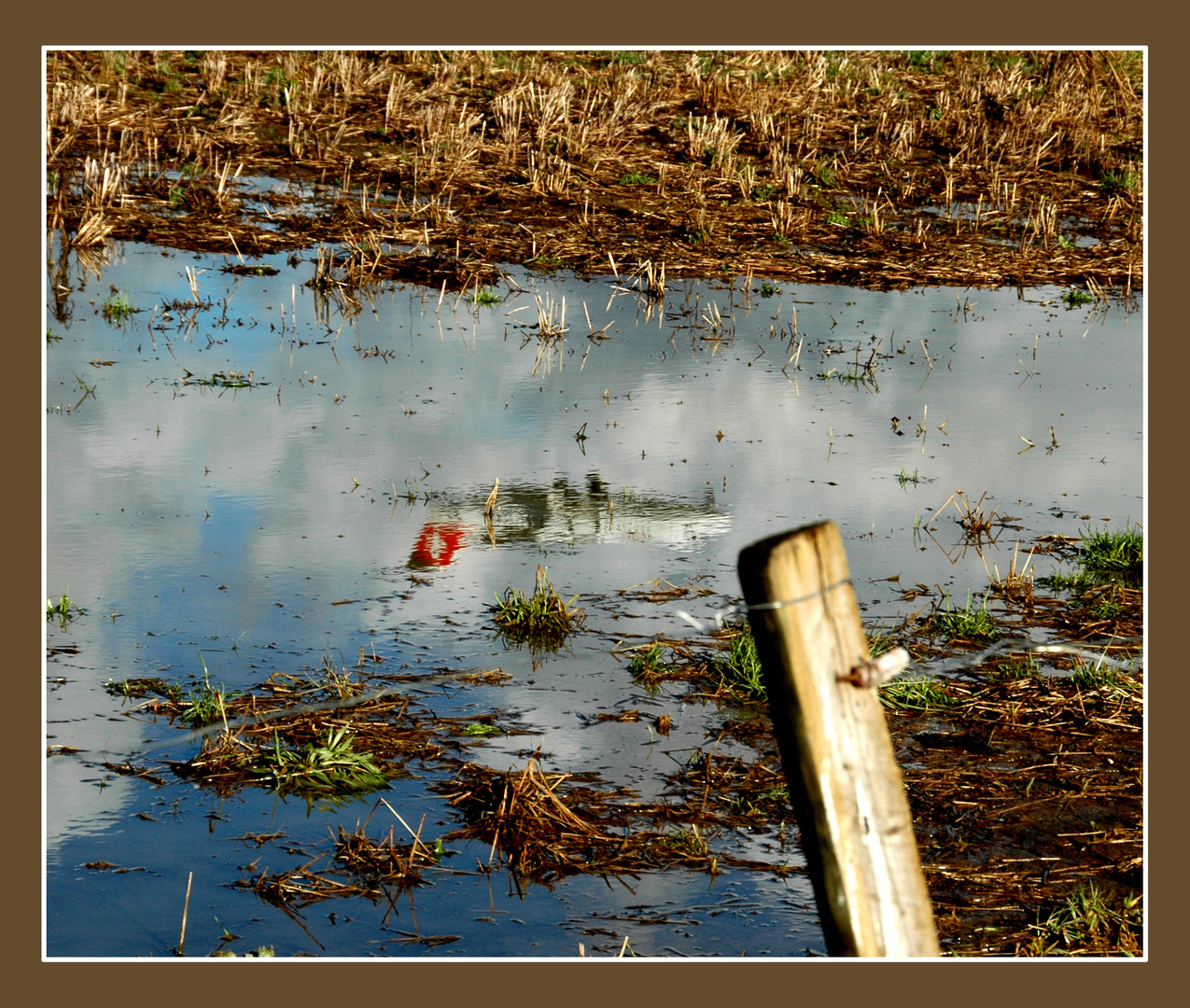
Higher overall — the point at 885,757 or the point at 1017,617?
the point at 885,757

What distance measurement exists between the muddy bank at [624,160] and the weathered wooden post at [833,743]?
1282 centimetres

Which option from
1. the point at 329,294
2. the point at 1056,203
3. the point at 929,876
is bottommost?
the point at 929,876

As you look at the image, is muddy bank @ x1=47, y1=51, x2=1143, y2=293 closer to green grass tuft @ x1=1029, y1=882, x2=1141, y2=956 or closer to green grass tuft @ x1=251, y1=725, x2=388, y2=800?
green grass tuft @ x1=251, y1=725, x2=388, y2=800

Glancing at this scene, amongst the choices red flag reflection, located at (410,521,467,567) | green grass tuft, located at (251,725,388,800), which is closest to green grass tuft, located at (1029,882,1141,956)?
green grass tuft, located at (251,725,388,800)

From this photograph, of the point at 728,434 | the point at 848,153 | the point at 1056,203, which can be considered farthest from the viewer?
the point at 848,153

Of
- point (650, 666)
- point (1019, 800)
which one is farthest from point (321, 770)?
point (1019, 800)

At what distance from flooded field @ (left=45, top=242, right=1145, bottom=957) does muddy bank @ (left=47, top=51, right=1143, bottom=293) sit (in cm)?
101

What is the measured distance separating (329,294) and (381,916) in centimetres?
1116

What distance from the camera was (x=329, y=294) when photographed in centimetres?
1500

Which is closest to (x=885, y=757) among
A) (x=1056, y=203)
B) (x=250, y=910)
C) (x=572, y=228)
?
(x=250, y=910)

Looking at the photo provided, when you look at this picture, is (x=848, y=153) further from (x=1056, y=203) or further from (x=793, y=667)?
(x=793, y=667)

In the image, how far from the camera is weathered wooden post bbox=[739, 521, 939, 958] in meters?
3.06

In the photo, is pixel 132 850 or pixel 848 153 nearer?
pixel 132 850

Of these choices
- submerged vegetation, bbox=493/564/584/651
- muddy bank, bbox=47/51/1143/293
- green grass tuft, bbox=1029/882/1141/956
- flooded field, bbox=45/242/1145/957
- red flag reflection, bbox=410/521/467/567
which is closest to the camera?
green grass tuft, bbox=1029/882/1141/956
